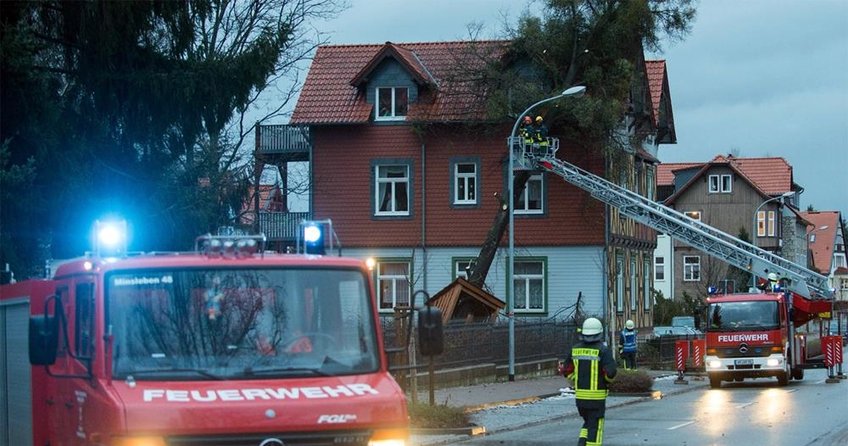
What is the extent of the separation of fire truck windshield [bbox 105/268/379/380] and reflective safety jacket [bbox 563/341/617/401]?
219 inches

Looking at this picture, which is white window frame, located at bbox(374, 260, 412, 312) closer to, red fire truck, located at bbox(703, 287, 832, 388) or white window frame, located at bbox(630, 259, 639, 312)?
white window frame, located at bbox(630, 259, 639, 312)

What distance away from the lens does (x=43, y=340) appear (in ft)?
30.1

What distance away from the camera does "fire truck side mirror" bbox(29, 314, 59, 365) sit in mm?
9164

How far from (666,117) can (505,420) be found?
115ft

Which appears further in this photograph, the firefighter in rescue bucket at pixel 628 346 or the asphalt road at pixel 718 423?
the firefighter in rescue bucket at pixel 628 346

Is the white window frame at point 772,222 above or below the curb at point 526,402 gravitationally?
above

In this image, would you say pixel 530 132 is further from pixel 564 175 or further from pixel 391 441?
pixel 391 441

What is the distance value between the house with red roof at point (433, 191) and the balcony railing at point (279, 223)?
77 cm

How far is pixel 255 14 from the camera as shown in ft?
126

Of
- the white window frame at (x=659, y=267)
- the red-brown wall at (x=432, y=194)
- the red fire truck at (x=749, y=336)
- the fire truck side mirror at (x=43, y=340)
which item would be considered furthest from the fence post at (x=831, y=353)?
the white window frame at (x=659, y=267)

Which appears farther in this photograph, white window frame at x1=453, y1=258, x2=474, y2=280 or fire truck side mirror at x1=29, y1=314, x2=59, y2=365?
white window frame at x1=453, y1=258, x2=474, y2=280

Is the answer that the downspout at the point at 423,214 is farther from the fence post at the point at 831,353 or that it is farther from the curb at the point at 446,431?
the curb at the point at 446,431

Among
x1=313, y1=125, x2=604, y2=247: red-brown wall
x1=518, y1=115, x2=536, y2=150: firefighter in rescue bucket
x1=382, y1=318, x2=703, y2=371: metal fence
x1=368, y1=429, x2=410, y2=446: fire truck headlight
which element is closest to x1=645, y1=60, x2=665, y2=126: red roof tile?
x1=313, y1=125, x2=604, y2=247: red-brown wall

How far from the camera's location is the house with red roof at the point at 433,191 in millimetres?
46812
